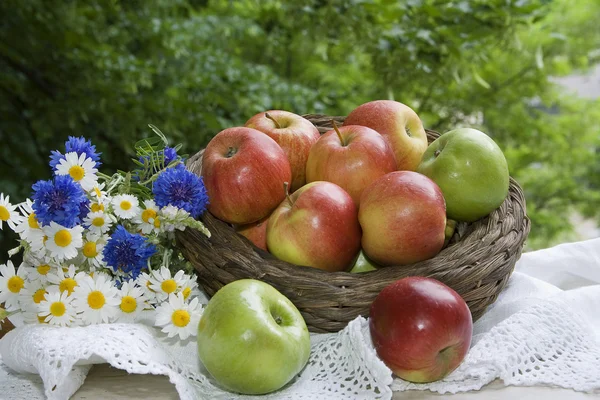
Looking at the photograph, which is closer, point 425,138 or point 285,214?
point 285,214

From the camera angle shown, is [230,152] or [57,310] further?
[230,152]

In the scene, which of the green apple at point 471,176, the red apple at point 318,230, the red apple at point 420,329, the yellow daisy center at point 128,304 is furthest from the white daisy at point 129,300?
the green apple at point 471,176

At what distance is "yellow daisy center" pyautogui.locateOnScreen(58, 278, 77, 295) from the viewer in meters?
0.92

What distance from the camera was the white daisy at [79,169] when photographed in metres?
0.94

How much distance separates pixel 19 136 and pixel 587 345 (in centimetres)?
184

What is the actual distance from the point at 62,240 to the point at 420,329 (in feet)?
1.61

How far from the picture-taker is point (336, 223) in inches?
38.2

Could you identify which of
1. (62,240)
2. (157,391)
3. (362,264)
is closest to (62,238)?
(62,240)

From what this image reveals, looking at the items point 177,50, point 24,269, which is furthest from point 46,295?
point 177,50

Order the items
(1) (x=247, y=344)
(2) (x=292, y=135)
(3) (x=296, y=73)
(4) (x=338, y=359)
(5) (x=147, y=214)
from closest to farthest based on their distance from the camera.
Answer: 1. (1) (x=247, y=344)
2. (4) (x=338, y=359)
3. (5) (x=147, y=214)
4. (2) (x=292, y=135)
5. (3) (x=296, y=73)

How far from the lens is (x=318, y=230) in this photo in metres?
0.96

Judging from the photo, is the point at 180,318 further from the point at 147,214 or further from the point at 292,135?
the point at 292,135

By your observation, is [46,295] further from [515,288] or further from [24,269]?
[515,288]

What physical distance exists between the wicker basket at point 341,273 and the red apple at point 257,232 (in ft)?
0.25
